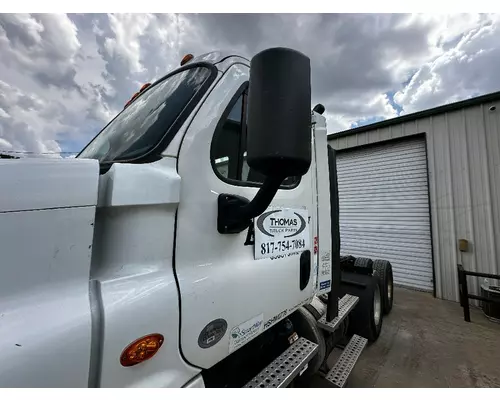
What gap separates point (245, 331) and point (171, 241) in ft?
2.13

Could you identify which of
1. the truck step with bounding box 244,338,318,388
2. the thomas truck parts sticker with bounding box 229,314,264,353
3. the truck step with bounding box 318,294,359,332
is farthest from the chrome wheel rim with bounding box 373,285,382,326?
the thomas truck parts sticker with bounding box 229,314,264,353

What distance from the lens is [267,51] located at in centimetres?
95

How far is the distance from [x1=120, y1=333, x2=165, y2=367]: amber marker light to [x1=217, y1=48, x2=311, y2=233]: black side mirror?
746mm

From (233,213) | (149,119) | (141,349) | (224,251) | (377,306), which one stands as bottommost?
(377,306)

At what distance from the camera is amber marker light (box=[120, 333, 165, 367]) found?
88 cm

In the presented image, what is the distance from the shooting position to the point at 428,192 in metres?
6.23

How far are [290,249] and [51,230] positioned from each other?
1.27 meters

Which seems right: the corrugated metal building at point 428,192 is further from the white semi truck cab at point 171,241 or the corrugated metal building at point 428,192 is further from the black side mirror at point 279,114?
the black side mirror at point 279,114

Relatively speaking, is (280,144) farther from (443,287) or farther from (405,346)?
(443,287)

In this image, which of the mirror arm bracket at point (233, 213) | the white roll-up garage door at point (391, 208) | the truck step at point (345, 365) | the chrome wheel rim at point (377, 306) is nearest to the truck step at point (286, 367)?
the truck step at point (345, 365)

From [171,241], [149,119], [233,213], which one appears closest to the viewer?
[171,241]

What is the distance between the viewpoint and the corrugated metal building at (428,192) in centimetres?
549

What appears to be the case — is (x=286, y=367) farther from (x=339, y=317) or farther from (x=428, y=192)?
(x=428, y=192)

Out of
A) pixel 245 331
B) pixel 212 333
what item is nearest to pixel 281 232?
pixel 245 331
